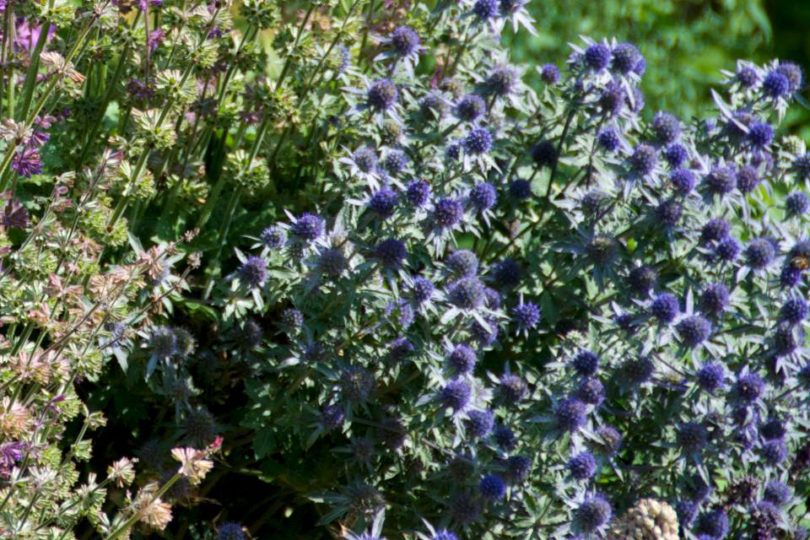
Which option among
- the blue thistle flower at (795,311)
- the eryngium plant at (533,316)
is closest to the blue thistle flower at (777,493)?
the eryngium plant at (533,316)

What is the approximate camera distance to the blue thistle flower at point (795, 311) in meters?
2.92

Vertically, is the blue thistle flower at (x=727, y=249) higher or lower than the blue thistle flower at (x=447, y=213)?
lower

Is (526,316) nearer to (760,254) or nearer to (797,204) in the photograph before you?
(760,254)

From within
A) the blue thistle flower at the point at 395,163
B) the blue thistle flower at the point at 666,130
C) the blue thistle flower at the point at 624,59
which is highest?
the blue thistle flower at the point at 624,59

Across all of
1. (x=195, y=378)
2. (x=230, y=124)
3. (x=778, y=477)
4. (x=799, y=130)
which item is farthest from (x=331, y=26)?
(x=799, y=130)

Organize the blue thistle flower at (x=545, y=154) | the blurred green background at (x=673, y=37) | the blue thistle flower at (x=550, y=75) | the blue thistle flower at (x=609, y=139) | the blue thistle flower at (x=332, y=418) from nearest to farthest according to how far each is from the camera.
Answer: the blue thistle flower at (x=332, y=418)
the blue thistle flower at (x=609, y=139)
the blue thistle flower at (x=545, y=154)
the blue thistle flower at (x=550, y=75)
the blurred green background at (x=673, y=37)

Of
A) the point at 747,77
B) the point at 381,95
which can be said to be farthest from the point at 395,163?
the point at 747,77

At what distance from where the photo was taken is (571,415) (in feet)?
8.86

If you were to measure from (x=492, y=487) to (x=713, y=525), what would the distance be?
685 millimetres

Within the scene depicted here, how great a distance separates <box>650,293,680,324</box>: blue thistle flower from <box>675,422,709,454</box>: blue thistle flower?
27 centimetres

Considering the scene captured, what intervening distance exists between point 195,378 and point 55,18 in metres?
1.19

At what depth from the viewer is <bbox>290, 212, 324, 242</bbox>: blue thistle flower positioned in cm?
273

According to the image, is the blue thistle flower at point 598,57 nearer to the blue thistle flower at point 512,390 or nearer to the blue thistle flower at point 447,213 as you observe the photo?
the blue thistle flower at point 447,213

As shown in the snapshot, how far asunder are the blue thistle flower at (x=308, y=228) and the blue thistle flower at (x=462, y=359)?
1.36ft
